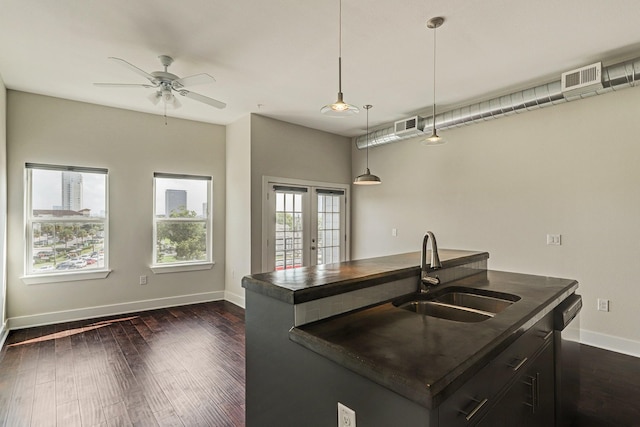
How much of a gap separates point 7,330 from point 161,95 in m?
3.49

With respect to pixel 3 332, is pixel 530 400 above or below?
above

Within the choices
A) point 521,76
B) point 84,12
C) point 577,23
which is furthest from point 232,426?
point 521,76

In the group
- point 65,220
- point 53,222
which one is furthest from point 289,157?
point 53,222

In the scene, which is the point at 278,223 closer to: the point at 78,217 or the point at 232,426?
the point at 78,217

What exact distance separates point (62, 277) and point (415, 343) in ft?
16.4

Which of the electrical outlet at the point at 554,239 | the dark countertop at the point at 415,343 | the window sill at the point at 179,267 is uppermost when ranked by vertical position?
the electrical outlet at the point at 554,239

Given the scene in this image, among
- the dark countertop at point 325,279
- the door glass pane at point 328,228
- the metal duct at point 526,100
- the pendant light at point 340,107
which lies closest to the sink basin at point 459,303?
the dark countertop at point 325,279

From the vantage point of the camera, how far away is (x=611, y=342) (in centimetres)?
354

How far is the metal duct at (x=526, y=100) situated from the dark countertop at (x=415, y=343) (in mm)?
2669

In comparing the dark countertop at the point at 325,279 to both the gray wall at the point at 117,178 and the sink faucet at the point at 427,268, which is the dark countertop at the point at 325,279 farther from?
the gray wall at the point at 117,178

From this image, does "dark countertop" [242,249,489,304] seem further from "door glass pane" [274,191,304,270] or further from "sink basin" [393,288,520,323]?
"door glass pane" [274,191,304,270]

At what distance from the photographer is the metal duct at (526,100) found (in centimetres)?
312

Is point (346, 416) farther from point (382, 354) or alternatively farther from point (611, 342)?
point (611, 342)

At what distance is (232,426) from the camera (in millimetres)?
2281
